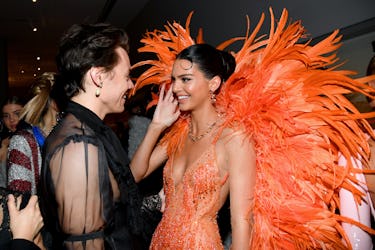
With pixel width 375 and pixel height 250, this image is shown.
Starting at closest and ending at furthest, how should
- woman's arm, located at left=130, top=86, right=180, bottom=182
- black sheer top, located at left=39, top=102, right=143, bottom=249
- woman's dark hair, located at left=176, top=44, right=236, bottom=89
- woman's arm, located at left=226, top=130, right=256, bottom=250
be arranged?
black sheer top, located at left=39, top=102, right=143, bottom=249 < woman's arm, located at left=226, top=130, right=256, bottom=250 < woman's dark hair, located at left=176, top=44, right=236, bottom=89 < woman's arm, located at left=130, top=86, right=180, bottom=182

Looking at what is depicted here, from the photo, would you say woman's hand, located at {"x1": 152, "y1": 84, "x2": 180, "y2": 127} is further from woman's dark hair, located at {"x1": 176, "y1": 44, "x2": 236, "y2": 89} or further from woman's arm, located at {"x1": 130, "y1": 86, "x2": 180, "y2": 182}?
woman's dark hair, located at {"x1": 176, "y1": 44, "x2": 236, "y2": 89}

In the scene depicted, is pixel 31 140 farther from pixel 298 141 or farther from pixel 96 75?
pixel 298 141

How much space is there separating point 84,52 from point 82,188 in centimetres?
52

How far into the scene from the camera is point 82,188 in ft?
4.07

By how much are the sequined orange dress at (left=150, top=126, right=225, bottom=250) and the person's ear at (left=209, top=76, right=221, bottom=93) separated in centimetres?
32

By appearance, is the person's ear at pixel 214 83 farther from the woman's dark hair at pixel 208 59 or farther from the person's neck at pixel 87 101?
the person's neck at pixel 87 101

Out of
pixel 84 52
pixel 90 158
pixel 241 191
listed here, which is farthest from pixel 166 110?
pixel 90 158

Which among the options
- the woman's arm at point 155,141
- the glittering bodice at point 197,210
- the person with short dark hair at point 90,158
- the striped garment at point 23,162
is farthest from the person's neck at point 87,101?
the striped garment at point 23,162

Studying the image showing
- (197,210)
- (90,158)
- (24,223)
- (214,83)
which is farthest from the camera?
(214,83)

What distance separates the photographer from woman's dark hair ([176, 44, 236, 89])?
1.95m

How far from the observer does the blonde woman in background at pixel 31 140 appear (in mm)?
2301

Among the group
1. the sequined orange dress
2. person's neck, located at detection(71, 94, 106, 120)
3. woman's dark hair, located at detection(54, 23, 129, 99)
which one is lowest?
the sequined orange dress

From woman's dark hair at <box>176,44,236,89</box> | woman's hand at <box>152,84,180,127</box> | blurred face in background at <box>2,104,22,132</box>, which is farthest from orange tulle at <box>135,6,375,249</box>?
blurred face in background at <box>2,104,22,132</box>

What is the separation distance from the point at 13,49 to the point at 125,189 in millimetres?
10140
